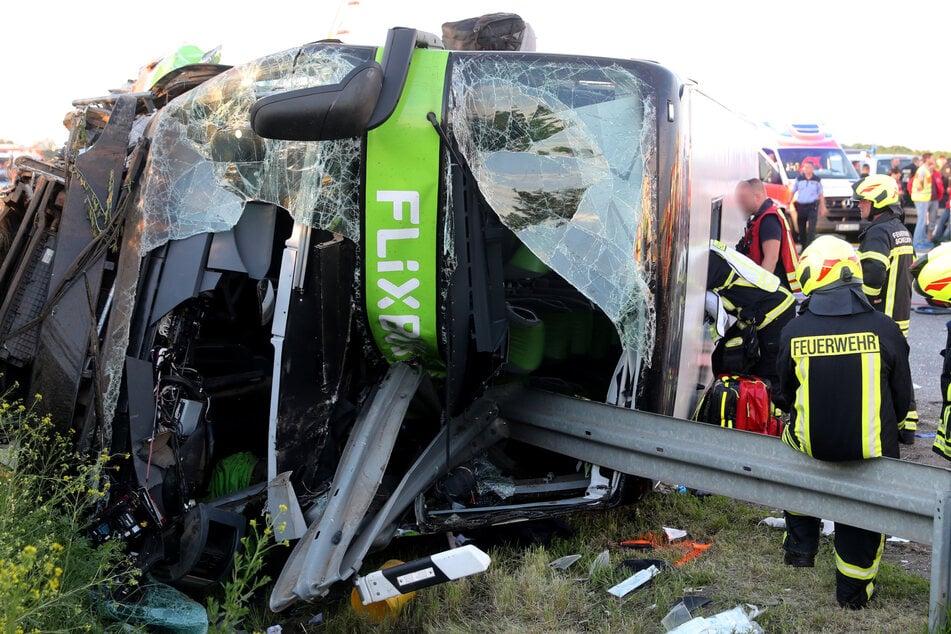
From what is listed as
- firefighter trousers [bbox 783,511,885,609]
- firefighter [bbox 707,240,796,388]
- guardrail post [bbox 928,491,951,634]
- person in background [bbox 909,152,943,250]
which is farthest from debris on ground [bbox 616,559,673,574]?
person in background [bbox 909,152,943,250]

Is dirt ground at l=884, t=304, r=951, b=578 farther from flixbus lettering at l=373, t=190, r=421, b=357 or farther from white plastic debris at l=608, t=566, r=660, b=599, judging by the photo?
flixbus lettering at l=373, t=190, r=421, b=357

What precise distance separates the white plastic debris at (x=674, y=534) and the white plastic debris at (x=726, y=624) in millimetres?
949

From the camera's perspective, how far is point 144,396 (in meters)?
3.93

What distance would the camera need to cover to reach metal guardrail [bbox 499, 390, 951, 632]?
3.16 m

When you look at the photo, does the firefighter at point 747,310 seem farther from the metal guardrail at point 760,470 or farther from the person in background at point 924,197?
the person in background at point 924,197

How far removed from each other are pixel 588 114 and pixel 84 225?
2.27 metres

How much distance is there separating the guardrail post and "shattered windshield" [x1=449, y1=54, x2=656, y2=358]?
4.28 ft

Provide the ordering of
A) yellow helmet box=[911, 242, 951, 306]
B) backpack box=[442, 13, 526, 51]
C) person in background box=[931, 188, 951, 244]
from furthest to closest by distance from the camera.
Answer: person in background box=[931, 188, 951, 244]
backpack box=[442, 13, 526, 51]
yellow helmet box=[911, 242, 951, 306]

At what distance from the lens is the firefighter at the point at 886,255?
21.2 feet

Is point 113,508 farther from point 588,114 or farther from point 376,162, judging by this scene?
point 588,114

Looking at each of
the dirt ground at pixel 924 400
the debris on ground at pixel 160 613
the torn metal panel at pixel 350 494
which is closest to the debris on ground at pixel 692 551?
the dirt ground at pixel 924 400

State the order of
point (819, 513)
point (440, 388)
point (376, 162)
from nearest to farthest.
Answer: point (819, 513) < point (376, 162) < point (440, 388)

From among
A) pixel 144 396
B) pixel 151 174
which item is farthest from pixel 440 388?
pixel 151 174

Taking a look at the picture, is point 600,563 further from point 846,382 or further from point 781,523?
point 846,382
